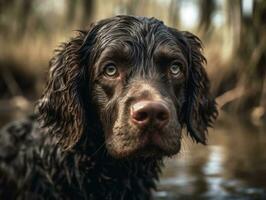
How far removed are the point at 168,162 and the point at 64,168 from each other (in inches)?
158

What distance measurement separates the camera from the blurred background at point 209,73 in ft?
26.5

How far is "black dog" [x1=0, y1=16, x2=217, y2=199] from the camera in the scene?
15.7ft

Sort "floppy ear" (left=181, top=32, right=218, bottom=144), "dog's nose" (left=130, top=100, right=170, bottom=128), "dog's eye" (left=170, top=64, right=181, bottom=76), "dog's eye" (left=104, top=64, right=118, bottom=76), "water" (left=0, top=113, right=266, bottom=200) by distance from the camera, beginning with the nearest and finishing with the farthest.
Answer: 1. "dog's nose" (left=130, top=100, right=170, bottom=128)
2. "dog's eye" (left=104, top=64, right=118, bottom=76)
3. "dog's eye" (left=170, top=64, right=181, bottom=76)
4. "floppy ear" (left=181, top=32, right=218, bottom=144)
5. "water" (left=0, top=113, right=266, bottom=200)

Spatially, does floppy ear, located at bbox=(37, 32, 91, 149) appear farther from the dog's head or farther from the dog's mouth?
the dog's mouth

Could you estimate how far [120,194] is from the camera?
570 centimetres

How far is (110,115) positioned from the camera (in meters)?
5.08

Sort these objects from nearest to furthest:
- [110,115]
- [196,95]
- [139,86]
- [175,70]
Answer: [139,86] < [110,115] < [175,70] < [196,95]

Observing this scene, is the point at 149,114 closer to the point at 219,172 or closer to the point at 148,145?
the point at 148,145

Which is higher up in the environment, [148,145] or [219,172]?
[148,145]

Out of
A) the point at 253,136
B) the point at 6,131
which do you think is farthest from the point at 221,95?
the point at 6,131

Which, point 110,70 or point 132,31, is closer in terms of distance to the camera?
point 110,70

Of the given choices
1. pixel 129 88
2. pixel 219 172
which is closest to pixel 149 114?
pixel 129 88

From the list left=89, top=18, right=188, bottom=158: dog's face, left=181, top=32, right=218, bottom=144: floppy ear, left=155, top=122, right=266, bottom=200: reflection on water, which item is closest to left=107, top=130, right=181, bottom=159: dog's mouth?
left=89, top=18, right=188, bottom=158: dog's face

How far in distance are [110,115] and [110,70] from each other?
1.17ft
